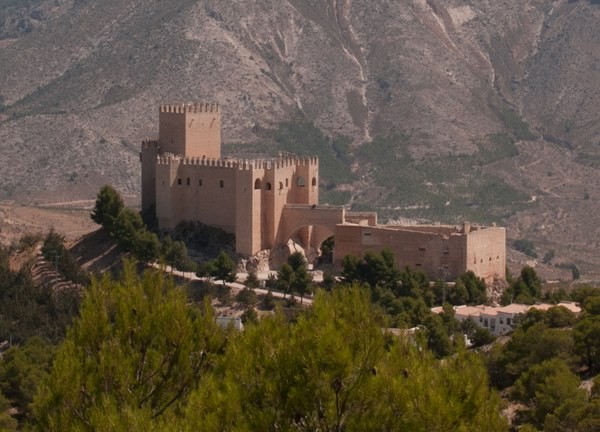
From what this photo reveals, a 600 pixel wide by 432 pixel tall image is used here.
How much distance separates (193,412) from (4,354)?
25138mm

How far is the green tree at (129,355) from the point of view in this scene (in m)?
21.2

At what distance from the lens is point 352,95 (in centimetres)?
10856

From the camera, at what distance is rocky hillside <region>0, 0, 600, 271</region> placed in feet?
307

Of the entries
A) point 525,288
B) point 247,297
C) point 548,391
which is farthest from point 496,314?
point 548,391

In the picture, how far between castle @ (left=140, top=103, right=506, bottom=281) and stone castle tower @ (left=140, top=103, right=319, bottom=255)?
1.2 inches

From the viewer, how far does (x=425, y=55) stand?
4424 inches

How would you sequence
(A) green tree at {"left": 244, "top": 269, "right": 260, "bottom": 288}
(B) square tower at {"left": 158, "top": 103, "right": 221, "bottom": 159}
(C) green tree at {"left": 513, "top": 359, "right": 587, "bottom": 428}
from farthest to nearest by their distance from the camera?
1. (B) square tower at {"left": 158, "top": 103, "right": 221, "bottom": 159}
2. (A) green tree at {"left": 244, "top": 269, "right": 260, "bottom": 288}
3. (C) green tree at {"left": 513, "top": 359, "right": 587, "bottom": 428}

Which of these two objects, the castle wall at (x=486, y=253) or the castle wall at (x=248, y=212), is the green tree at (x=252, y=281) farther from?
the castle wall at (x=486, y=253)

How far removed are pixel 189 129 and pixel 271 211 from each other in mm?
4734

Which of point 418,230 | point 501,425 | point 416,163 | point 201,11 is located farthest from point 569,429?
point 201,11

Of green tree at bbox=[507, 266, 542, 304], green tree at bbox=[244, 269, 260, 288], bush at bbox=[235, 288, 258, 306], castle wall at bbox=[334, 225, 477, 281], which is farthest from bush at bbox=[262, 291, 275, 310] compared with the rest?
green tree at bbox=[507, 266, 542, 304]

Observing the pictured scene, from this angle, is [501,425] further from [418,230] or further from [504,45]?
[504,45]

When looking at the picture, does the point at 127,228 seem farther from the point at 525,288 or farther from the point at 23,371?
the point at 23,371

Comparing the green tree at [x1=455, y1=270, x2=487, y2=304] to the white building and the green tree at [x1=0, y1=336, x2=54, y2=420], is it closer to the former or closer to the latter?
the white building
